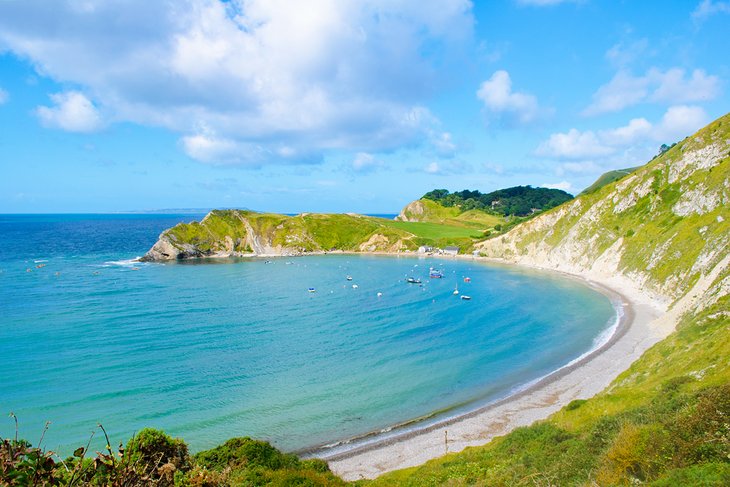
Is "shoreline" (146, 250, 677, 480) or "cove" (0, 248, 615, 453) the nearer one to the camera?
"shoreline" (146, 250, 677, 480)

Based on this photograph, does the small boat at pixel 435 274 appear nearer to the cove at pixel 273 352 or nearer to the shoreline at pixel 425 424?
the cove at pixel 273 352

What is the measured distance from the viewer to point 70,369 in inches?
1992

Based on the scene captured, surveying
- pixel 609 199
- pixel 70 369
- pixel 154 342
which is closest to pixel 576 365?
pixel 154 342

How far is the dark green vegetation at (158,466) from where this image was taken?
6.29 m

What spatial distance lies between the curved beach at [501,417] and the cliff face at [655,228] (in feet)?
43.0

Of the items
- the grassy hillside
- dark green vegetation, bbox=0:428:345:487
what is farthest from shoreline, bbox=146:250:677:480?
the grassy hillside

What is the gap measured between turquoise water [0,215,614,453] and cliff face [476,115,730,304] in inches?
441

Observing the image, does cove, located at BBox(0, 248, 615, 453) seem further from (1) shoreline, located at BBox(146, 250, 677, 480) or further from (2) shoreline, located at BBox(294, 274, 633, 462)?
(1) shoreline, located at BBox(146, 250, 677, 480)

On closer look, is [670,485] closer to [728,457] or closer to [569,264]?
[728,457]

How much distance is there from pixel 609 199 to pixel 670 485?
12454 cm

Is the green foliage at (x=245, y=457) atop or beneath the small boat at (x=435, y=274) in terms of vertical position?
beneath

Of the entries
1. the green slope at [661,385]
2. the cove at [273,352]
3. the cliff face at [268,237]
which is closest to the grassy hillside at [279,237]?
the cliff face at [268,237]

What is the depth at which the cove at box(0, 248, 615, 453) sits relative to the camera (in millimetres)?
40344

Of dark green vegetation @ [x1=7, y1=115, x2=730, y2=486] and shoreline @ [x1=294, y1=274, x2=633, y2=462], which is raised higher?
dark green vegetation @ [x1=7, y1=115, x2=730, y2=486]
